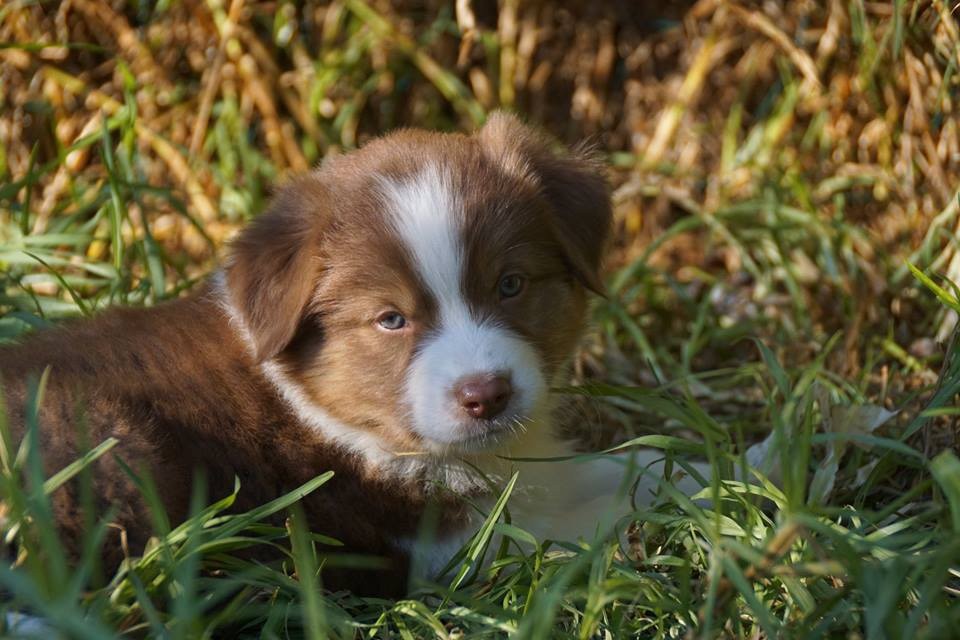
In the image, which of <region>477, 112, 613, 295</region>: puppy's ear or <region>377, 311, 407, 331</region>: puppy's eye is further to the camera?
<region>477, 112, 613, 295</region>: puppy's ear

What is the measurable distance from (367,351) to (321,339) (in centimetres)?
19

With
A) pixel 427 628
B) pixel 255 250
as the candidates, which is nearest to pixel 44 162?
pixel 255 250

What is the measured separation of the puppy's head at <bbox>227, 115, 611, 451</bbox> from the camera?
3379 millimetres

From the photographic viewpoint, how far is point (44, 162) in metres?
5.89

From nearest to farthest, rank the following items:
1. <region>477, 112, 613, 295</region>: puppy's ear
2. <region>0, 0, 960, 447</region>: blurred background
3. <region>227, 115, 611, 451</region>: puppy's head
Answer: <region>227, 115, 611, 451</region>: puppy's head < <region>477, 112, 613, 295</region>: puppy's ear < <region>0, 0, 960, 447</region>: blurred background

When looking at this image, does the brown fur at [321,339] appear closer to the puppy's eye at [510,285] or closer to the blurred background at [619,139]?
the puppy's eye at [510,285]

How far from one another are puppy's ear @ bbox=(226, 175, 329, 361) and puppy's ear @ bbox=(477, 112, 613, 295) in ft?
2.14

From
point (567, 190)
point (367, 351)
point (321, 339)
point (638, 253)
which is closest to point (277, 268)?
point (321, 339)

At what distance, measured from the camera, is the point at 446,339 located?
11.1 ft

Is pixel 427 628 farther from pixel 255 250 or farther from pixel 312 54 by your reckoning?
pixel 312 54

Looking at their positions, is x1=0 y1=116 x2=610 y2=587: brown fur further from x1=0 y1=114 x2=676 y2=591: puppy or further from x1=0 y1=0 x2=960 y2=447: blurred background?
x1=0 y1=0 x2=960 y2=447: blurred background

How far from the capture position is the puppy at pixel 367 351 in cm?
335

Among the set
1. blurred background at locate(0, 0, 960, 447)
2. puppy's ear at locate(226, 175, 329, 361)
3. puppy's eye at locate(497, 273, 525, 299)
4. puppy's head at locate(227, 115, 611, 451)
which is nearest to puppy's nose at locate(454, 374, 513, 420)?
puppy's head at locate(227, 115, 611, 451)

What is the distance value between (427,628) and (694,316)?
119 inches
